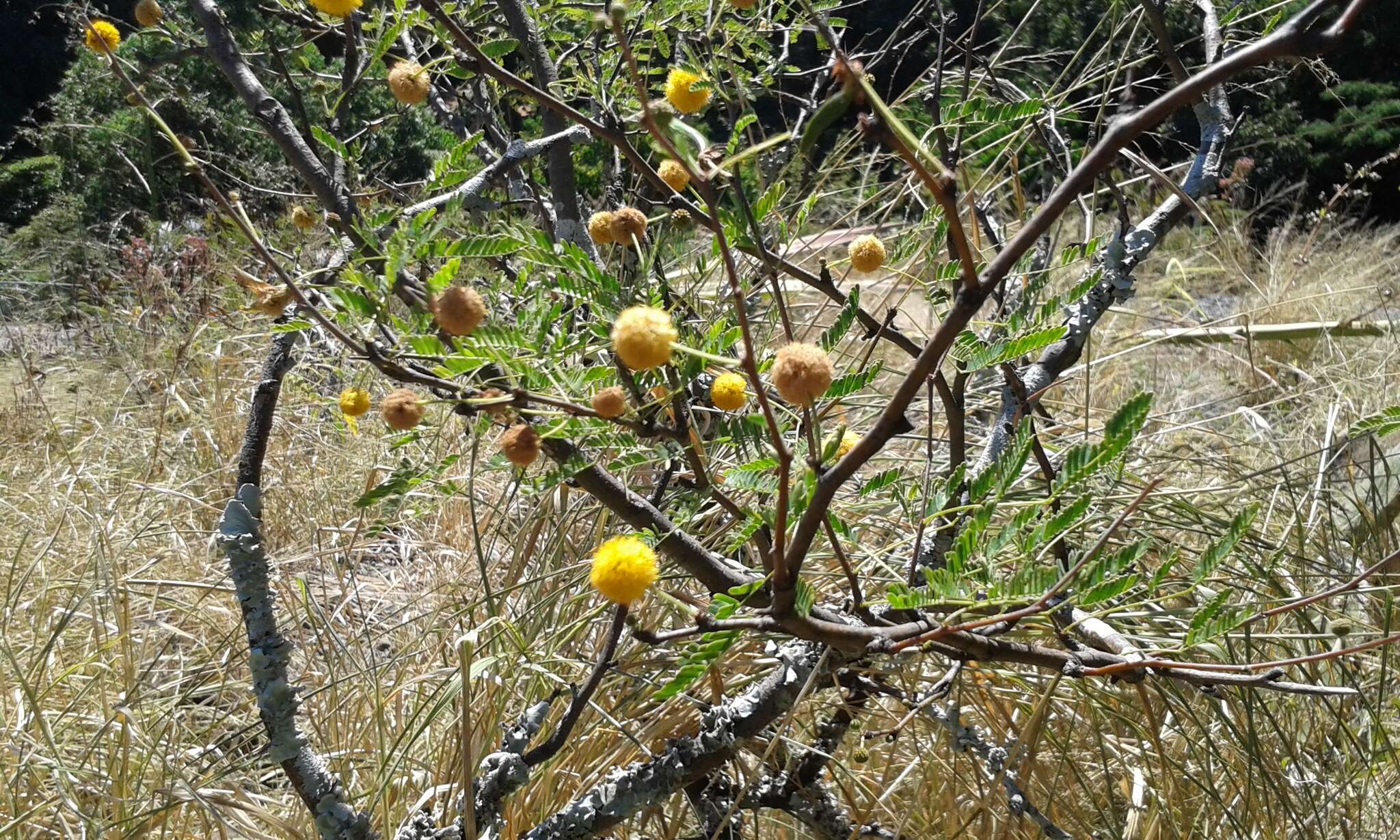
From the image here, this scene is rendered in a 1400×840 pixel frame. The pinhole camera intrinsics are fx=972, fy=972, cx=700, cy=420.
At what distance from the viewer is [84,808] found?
1.24 m

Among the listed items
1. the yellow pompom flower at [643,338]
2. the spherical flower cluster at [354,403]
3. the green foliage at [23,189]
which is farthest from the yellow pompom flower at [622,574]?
the green foliage at [23,189]

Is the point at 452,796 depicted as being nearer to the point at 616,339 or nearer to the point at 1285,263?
the point at 616,339

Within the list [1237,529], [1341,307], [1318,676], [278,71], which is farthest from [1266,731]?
[1341,307]

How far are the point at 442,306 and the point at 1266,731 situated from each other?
1022mm

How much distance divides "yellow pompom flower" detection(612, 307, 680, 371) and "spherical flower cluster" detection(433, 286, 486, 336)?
105 mm

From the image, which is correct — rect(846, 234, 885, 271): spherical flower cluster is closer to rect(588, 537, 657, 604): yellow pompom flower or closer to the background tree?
the background tree

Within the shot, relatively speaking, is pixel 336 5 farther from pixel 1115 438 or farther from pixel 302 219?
pixel 1115 438

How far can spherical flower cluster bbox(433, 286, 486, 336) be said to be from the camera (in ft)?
1.58

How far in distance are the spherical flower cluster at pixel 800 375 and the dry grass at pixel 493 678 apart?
0.55 ft

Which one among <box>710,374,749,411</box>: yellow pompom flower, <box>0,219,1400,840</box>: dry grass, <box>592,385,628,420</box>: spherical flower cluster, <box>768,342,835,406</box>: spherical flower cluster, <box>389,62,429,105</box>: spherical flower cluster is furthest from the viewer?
<box>0,219,1400,840</box>: dry grass

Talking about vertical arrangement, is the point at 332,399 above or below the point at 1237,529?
above

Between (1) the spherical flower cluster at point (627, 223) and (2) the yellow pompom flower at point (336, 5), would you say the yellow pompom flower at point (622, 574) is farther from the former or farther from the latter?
(2) the yellow pompom flower at point (336, 5)

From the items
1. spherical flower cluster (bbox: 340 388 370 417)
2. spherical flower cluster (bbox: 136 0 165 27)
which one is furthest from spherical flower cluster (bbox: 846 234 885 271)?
spherical flower cluster (bbox: 136 0 165 27)

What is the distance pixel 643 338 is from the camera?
409 mm
